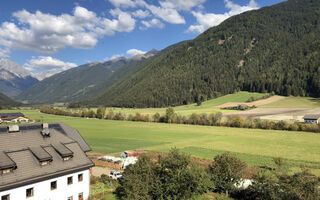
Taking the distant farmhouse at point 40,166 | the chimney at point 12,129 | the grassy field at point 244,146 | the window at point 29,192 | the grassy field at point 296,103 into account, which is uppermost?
the grassy field at point 296,103

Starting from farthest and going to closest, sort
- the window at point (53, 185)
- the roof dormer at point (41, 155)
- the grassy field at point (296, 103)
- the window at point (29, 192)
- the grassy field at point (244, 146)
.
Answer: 1. the grassy field at point (296, 103)
2. the grassy field at point (244, 146)
3. the window at point (53, 185)
4. the roof dormer at point (41, 155)
5. the window at point (29, 192)

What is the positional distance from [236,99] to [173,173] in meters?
177

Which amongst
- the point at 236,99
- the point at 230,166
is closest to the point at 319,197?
the point at 230,166

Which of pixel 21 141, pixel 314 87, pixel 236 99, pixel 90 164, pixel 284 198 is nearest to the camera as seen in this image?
pixel 284 198

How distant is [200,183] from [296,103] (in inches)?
6130

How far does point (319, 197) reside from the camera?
83.1ft

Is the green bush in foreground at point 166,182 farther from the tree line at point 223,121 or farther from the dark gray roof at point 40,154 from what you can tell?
the tree line at point 223,121

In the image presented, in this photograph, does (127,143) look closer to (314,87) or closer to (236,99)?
(236,99)

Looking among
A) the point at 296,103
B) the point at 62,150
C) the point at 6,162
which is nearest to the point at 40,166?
the point at 62,150

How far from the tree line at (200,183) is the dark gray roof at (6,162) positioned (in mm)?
12995

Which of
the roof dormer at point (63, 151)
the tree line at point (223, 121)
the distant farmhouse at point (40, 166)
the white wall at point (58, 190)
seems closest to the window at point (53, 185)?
the distant farmhouse at point (40, 166)

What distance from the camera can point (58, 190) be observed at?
29.8 meters

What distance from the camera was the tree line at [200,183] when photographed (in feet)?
87.6

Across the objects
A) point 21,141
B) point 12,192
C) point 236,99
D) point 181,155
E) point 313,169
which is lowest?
point 313,169
